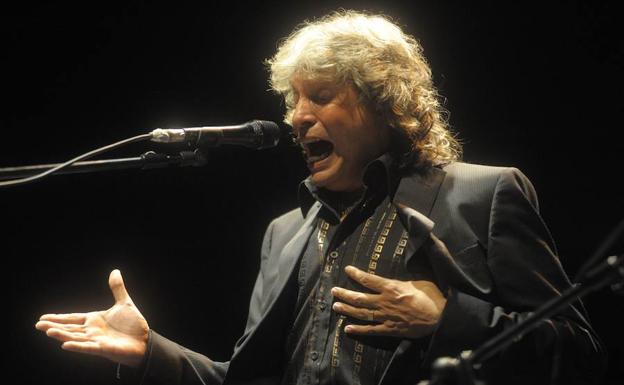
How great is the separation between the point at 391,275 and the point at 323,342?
0.95 feet

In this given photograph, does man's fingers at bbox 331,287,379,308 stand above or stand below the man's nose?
below

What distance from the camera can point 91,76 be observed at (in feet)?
11.8

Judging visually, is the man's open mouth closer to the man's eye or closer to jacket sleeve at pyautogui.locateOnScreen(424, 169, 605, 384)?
the man's eye

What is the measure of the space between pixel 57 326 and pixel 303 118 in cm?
101

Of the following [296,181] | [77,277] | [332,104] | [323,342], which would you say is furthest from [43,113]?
[323,342]

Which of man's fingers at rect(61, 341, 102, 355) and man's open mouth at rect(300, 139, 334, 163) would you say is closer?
man's fingers at rect(61, 341, 102, 355)

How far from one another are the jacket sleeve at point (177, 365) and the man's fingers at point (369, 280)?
21.5 inches

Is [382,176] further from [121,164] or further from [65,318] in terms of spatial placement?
[65,318]

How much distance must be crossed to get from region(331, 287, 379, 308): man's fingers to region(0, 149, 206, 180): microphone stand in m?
0.53

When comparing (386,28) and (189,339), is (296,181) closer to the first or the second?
(189,339)

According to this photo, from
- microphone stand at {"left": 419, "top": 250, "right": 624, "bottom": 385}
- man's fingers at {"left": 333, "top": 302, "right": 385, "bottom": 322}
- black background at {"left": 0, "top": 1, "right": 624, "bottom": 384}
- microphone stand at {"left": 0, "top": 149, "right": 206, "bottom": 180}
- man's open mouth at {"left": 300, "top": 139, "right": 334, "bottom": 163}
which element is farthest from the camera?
black background at {"left": 0, "top": 1, "right": 624, "bottom": 384}

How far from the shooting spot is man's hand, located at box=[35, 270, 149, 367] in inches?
93.5

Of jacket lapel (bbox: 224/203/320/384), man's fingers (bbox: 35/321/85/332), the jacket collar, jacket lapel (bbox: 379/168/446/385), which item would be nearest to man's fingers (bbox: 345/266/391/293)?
jacket lapel (bbox: 379/168/446/385)

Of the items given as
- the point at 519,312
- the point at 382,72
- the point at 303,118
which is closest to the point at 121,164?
the point at 303,118
